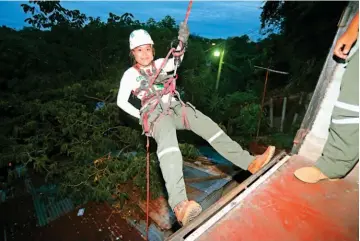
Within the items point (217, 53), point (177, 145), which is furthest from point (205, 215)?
point (217, 53)

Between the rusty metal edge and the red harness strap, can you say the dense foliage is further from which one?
the rusty metal edge

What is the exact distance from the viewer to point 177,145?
96.1 inches

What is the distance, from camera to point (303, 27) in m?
9.05

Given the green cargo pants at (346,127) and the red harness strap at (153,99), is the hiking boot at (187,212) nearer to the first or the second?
the red harness strap at (153,99)

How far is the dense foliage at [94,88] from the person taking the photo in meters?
5.48

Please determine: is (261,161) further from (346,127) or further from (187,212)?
(187,212)

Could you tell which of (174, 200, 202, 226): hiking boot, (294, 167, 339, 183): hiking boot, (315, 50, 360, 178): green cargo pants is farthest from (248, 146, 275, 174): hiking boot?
(174, 200, 202, 226): hiking boot

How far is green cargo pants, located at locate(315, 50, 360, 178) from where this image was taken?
174 cm

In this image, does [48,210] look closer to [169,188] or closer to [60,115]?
[60,115]

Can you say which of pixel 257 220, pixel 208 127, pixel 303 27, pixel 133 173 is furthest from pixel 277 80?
pixel 257 220

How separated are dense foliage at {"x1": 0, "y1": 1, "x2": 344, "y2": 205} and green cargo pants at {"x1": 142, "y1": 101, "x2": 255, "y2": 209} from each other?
8.07 feet

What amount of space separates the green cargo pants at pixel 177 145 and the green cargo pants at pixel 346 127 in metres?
0.92

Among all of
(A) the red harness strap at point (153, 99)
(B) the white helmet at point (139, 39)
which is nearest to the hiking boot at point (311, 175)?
(A) the red harness strap at point (153, 99)

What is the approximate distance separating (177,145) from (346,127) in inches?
57.8
